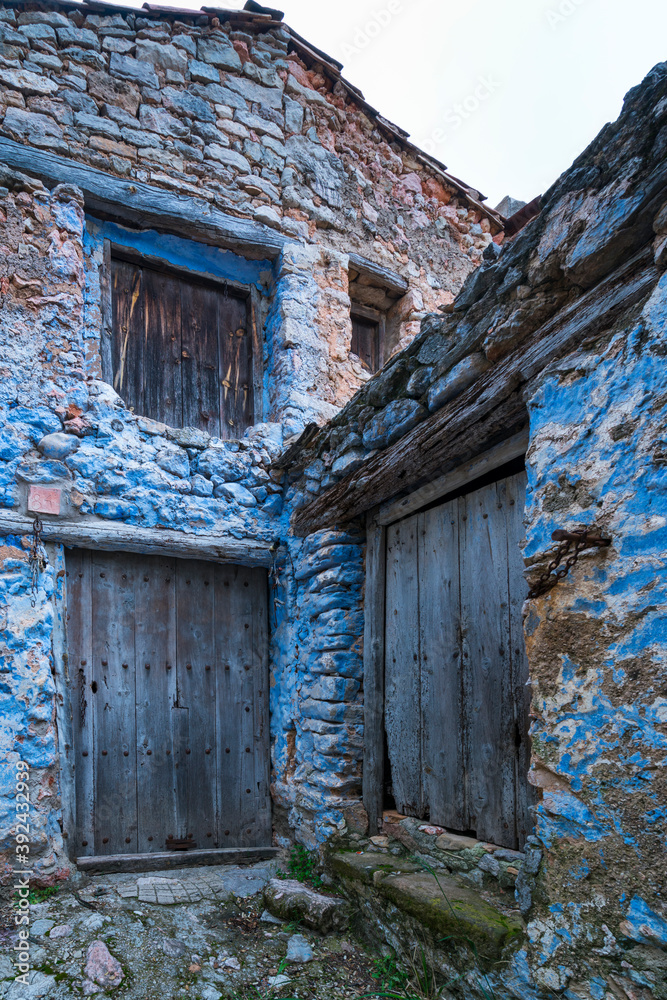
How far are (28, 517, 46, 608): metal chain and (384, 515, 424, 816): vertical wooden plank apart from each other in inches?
68.0

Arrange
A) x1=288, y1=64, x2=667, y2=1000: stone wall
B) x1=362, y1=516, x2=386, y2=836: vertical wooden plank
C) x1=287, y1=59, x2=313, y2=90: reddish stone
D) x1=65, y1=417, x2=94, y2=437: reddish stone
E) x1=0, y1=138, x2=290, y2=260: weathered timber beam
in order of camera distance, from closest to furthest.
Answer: x1=288, y1=64, x2=667, y2=1000: stone wall, x1=362, y1=516, x2=386, y2=836: vertical wooden plank, x1=65, y1=417, x2=94, y2=437: reddish stone, x1=0, y1=138, x2=290, y2=260: weathered timber beam, x1=287, y1=59, x2=313, y2=90: reddish stone

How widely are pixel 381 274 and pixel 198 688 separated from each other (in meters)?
3.12

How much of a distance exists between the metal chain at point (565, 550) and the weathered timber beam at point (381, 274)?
10.7ft

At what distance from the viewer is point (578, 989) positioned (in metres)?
1.43

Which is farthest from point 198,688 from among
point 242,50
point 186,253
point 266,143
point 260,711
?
point 242,50

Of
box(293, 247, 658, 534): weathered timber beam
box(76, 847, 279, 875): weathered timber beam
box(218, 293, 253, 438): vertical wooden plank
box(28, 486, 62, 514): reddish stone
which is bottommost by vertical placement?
box(76, 847, 279, 875): weathered timber beam

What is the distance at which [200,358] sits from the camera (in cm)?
384

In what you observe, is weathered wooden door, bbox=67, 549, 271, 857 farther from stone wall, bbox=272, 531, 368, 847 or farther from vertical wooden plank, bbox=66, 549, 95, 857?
stone wall, bbox=272, 531, 368, 847

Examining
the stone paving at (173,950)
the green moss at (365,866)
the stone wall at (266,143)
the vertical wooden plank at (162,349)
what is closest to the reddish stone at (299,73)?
the stone wall at (266,143)

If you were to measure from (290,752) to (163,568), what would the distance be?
1273mm

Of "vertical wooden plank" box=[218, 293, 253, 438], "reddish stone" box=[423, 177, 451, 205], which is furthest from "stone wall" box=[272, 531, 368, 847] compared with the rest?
"reddish stone" box=[423, 177, 451, 205]

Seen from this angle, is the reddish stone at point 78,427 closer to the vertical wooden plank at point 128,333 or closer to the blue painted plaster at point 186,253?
the vertical wooden plank at point 128,333

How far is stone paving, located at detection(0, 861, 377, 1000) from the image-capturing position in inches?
83.4

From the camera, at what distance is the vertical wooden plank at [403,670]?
2643 millimetres
